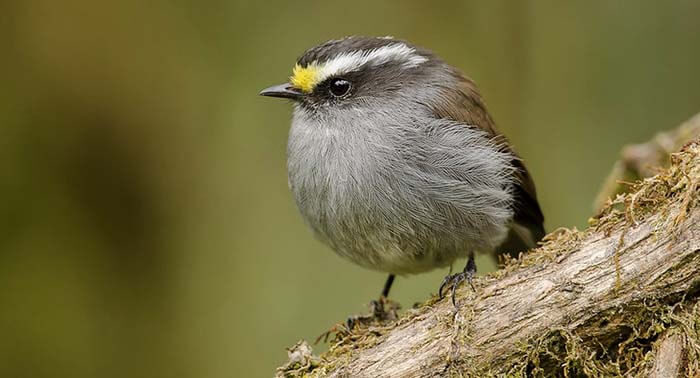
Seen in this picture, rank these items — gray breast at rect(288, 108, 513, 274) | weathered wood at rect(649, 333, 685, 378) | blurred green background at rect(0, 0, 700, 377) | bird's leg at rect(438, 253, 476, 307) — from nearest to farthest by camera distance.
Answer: weathered wood at rect(649, 333, 685, 378) < bird's leg at rect(438, 253, 476, 307) < gray breast at rect(288, 108, 513, 274) < blurred green background at rect(0, 0, 700, 377)

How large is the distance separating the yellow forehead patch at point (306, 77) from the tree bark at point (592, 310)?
159cm

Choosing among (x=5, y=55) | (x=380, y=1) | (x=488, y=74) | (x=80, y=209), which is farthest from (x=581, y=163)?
(x=5, y=55)

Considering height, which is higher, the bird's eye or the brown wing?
the bird's eye

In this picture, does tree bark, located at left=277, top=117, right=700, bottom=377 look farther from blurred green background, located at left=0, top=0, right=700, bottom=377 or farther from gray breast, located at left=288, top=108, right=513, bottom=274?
blurred green background, located at left=0, top=0, right=700, bottom=377

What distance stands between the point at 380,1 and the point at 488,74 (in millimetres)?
1080

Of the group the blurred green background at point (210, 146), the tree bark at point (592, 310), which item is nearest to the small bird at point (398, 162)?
the tree bark at point (592, 310)

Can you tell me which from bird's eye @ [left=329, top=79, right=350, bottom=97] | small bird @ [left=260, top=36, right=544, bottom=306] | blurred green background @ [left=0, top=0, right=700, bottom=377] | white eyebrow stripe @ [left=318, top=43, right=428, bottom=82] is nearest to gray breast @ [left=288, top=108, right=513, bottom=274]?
small bird @ [left=260, top=36, right=544, bottom=306]

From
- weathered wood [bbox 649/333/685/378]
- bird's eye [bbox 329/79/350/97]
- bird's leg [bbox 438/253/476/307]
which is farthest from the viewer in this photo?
bird's eye [bbox 329/79/350/97]

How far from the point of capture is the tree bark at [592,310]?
3.39 m

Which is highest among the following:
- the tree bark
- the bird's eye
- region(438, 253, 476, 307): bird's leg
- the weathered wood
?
the bird's eye

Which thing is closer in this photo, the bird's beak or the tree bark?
the tree bark

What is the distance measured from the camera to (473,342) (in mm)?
3701

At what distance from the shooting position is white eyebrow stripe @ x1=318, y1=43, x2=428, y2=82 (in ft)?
16.0

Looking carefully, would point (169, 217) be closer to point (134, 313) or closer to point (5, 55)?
point (134, 313)
